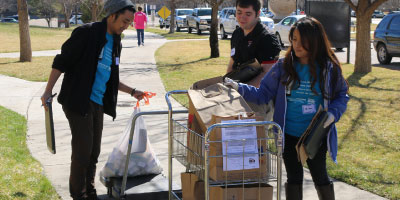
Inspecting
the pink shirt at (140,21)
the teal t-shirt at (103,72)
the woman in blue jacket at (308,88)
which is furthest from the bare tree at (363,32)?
the pink shirt at (140,21)

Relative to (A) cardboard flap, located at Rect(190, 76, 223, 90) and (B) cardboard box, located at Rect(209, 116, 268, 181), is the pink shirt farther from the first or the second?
(B) cardboard box, located at Rect(209, 116, 268, 181)

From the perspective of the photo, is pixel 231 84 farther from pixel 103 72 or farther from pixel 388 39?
pixel 388 39

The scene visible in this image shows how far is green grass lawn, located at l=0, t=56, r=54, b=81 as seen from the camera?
15.5 meters

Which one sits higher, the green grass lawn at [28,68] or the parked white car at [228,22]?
the parked white car at [228,22]

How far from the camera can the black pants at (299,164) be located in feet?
13.7

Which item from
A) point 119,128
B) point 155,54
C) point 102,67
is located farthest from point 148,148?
point 155,54

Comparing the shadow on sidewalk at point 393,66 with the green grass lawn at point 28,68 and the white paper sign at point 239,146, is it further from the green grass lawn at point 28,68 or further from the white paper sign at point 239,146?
the white paper sign at point 239,146

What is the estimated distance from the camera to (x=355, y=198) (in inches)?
212

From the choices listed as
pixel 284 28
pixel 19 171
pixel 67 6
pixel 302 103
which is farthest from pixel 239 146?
pixel 67 6

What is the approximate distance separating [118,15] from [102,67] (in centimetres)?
45

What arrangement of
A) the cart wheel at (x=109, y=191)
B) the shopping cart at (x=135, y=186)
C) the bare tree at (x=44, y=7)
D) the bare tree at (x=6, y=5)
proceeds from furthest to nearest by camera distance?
the bare tree at (x=6, y=5), the bare tree at (x=44, y=7), the cart wheel at (x=109, y=191), the shopping cart at (x=135, y=186)

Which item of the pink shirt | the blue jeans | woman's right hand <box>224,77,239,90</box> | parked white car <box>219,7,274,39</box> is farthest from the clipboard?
parked white car <box>219,7,274,39</box>

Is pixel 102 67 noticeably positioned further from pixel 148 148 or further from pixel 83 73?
pixel 148 148

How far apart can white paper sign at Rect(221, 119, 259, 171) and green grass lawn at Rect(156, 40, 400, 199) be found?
2.25m
